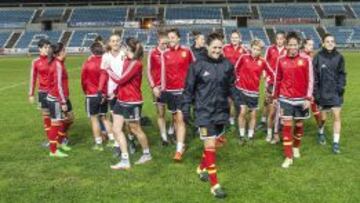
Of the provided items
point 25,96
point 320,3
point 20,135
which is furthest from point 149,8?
point 20,135

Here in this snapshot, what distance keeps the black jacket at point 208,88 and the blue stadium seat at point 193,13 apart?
2545 inches

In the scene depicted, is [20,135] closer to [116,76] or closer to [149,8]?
[116,76]

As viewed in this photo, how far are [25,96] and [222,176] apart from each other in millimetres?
15810

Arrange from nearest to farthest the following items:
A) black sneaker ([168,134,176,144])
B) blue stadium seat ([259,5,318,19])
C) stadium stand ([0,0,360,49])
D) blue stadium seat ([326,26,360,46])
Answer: black sneaker ([168,134,176,144])
blue stadium seat ([326,26,360,46])
stadium stand ([0,0,360,49])
blue stadium seat ([259,5,318,19])

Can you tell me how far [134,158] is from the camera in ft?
37.3

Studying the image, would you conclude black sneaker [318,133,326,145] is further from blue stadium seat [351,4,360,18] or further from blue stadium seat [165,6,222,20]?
blue stadium seat [351,4,360,18]

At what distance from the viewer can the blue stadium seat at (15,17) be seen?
72.7 metres

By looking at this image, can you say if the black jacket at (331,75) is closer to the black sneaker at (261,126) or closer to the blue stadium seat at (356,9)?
the black sneaker at (261,126)

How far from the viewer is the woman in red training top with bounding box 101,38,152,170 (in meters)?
10.2

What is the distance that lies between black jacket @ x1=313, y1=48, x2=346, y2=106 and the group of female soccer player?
2cm

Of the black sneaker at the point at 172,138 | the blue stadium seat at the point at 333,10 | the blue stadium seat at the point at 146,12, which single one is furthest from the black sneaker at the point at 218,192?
the blue stadium seat at the point at 333,10

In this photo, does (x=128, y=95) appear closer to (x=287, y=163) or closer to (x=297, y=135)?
(x=287, y=163)

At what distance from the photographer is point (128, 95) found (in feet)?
34.3

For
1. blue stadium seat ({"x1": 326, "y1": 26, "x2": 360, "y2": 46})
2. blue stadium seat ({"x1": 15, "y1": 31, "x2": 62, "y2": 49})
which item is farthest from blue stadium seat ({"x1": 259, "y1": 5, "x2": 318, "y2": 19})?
blue stadium seat ({"x1": 15, "y1": 31, "x2": 62, "y2": 49})
